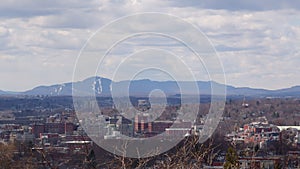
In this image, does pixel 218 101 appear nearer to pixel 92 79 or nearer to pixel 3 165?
pixel 92 79

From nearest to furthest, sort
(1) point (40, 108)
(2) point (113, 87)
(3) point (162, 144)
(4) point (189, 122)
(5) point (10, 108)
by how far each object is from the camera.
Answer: (2) point (113, 87)
(3) point (162, 144)
(4) point (189, 122)
(1) point (40, 108)
(5) point (10, 108)

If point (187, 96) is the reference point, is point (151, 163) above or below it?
below

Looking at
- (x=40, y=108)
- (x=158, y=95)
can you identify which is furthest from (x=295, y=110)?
(x=158, y=95)

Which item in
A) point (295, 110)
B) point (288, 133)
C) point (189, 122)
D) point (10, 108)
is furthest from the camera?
point (295, 110)

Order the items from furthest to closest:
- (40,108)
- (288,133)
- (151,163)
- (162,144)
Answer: (40,108), (288,133), (162,144), (151,163)

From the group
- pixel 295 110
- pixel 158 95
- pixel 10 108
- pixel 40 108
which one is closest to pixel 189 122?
pixel 158 95

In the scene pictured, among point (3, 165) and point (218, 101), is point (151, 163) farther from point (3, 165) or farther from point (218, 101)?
point (218, 101)

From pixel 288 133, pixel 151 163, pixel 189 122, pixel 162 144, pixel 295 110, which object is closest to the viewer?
pixel 151 163

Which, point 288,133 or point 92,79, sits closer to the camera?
point 92,79

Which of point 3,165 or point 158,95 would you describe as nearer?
point 3,165
